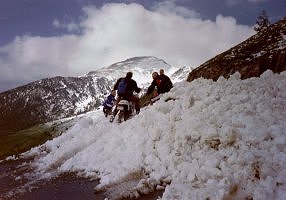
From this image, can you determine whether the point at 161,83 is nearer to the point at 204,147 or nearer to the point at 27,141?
the point at 204,147

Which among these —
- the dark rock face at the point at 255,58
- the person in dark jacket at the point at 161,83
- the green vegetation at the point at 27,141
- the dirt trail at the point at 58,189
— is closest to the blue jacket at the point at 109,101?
the person in dark jacket at the point at 161,83

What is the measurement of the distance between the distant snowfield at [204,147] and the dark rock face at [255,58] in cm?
379

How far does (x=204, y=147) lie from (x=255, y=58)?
32.8ft

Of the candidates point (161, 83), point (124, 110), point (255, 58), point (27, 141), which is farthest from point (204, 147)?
point (27, 141)

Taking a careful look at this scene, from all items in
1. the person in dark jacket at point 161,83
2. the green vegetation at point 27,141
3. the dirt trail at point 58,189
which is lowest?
the dirt trail at point 58,189

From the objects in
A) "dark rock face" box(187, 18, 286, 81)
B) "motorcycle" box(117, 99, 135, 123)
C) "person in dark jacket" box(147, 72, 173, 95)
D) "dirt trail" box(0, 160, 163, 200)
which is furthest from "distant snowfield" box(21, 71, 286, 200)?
"dark rock face" box(187, 18, 286, 81)

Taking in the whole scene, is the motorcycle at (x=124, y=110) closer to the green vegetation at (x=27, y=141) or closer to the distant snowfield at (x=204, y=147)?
the distant snowfield at (x=204, y=147)

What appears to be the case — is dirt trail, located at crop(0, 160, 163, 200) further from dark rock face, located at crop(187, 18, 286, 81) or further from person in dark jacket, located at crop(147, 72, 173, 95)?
dark rock face, located at crop(187, 18, 286, 81)

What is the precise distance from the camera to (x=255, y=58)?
66.6 feet

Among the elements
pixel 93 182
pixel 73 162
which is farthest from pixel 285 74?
pixel 73 162

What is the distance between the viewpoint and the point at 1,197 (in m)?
14.0

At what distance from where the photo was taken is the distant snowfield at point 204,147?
9.50 m

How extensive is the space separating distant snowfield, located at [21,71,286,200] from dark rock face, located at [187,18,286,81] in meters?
3.79

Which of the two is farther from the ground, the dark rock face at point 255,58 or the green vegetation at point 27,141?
the dark rock face at point 255,58
